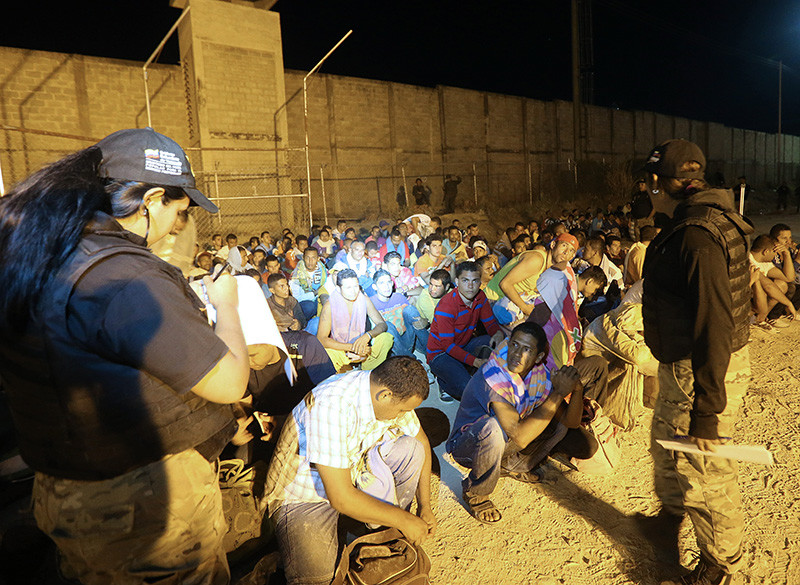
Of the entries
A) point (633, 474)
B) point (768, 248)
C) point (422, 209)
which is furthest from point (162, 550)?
point (422, 209)

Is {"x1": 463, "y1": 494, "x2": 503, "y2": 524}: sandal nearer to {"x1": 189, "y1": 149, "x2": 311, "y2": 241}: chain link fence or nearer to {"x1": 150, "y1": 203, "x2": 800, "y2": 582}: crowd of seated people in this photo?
{"x1": 150, "y1": 203, "x2": 800, "y2": 582}: crowd of seated people

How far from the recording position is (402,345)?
6.12 m

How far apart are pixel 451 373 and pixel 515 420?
5.04ft

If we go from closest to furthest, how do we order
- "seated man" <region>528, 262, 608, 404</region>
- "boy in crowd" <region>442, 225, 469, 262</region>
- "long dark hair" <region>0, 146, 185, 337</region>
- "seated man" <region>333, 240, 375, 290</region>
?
"long dark hair" <region>0, 146, 185, 337</region>, "seated man" <region>528, 262, 608, 404</region>, "seated man" <region>333, 240, 375, 290</region>, "boy in crowd" <region>442, 225, 469, 262</region>

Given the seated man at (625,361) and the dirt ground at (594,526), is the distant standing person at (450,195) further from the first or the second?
the dirt ground at (594,526)

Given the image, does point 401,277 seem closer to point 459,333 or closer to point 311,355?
point 459,333

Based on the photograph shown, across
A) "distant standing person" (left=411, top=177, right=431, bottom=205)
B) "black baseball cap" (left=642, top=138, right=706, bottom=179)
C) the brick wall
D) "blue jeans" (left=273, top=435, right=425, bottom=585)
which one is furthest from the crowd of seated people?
"distant standing person" (left=411, top=177, right=431, bottom=205)

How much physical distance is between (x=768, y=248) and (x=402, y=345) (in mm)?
4585

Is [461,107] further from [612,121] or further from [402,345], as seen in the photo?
Result: [402,345]

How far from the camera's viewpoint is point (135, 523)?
1381mm

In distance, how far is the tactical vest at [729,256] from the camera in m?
2.19

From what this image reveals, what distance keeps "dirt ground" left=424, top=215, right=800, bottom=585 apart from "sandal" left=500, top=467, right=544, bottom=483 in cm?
4

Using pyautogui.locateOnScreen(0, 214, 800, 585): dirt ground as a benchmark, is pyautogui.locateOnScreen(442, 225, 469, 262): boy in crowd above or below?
above

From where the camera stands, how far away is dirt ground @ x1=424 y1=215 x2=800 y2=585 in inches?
104
